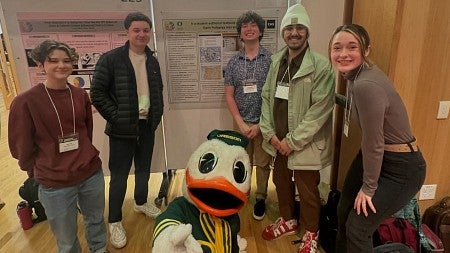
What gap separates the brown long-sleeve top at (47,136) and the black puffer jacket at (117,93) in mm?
267

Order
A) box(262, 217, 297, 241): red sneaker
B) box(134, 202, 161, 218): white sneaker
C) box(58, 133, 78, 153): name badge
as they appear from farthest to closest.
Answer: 1. box(134, 202, 161, 218): white sneaker
2. box(262, 217, 297, 241): red sneaker
3. box(58, 133, 78, 153): name badge

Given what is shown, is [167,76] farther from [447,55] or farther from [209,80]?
[447,55]

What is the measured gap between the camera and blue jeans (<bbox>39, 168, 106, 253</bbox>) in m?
1.51

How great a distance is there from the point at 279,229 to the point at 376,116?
1.23 meters

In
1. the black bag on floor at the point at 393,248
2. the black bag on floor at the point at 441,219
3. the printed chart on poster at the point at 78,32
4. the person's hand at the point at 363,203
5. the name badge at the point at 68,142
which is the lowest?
the black bag on floor at the point at 441,219

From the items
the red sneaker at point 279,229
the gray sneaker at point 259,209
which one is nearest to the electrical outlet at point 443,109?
the red sneaker at point 279,229

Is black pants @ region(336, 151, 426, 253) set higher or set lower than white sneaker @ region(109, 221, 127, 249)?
higher

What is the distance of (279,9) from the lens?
92.8 inches

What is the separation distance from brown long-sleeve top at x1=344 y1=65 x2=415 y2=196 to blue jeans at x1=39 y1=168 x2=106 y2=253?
4.55ft

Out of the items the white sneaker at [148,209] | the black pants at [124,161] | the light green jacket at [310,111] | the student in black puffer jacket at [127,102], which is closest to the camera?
the light green jacket at [310,111]

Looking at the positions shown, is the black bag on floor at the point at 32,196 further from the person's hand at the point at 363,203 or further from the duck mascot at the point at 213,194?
the person's hand at the point at 363,203

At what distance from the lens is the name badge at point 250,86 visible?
7.05 ft

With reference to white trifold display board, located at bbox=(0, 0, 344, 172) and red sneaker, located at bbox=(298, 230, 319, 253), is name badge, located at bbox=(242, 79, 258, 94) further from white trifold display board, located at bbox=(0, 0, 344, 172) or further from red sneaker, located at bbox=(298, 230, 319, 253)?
red sneaker, located at bbox=(298, 230, 319, 253)

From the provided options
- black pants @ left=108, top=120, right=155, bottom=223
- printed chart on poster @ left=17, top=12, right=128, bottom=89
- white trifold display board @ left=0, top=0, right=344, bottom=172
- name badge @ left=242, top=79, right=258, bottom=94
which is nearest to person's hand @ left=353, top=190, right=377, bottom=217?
name badge @ left=242, top=79, right=258, bottom=94
